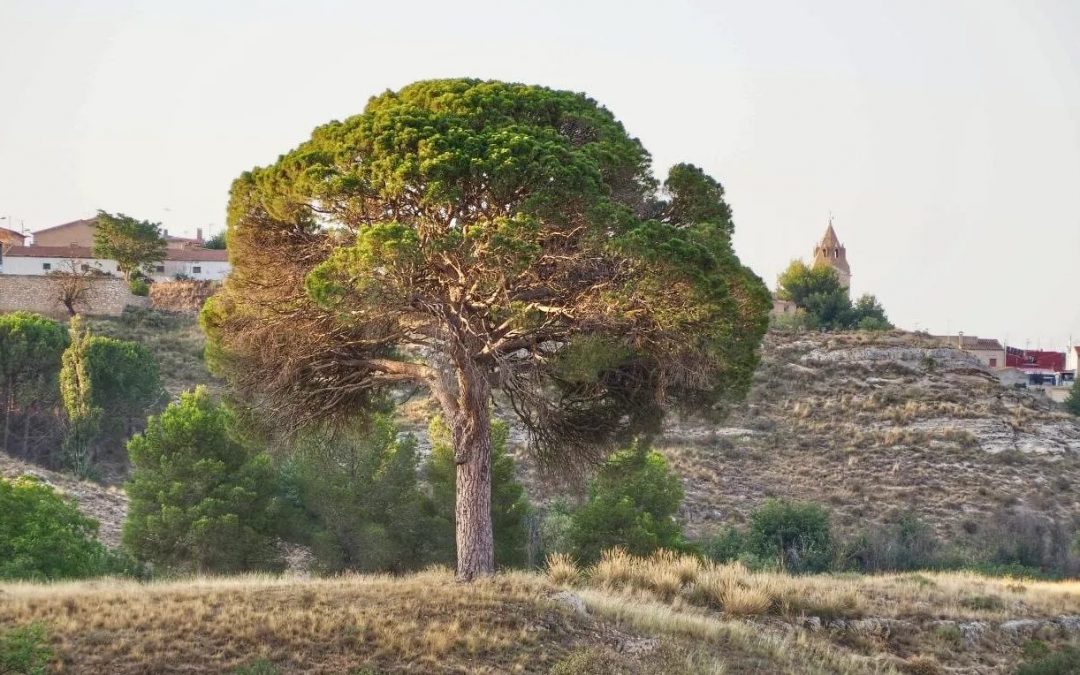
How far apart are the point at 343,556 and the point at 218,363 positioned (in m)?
12.2

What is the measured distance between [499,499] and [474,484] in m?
12.4

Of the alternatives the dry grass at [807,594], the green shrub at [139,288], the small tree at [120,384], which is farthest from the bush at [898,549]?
the green shrub at [139,288]

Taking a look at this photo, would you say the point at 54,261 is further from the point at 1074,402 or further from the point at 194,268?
the point at 1074,402

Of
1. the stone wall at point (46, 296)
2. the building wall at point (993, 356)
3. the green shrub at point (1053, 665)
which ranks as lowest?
the green shrub at point (1053, 665)

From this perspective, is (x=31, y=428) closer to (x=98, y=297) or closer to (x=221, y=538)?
(x=98, y=297)

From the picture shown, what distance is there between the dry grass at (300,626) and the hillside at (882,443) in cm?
2875

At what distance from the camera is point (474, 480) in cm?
2120

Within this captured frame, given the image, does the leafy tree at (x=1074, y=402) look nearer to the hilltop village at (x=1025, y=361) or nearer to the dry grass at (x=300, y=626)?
the hilltop village at (x=1025, y=361)

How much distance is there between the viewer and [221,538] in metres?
32.4

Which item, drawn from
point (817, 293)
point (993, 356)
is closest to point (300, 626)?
point (817, 293)

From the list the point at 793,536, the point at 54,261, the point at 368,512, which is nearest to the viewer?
the point at 368,512

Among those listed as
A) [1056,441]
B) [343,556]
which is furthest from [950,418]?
[343,556]

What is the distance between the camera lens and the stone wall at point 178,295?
7600 cm

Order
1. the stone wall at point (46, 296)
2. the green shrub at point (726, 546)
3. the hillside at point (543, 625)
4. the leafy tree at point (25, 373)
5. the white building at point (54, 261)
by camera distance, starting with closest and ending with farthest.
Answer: the hillside at point (543, 625) < the green shrub at point (726, 546) < the leafy tree at point (25, 373) < the stone wall at point (46, 296) < the white building at point (54, 261)
